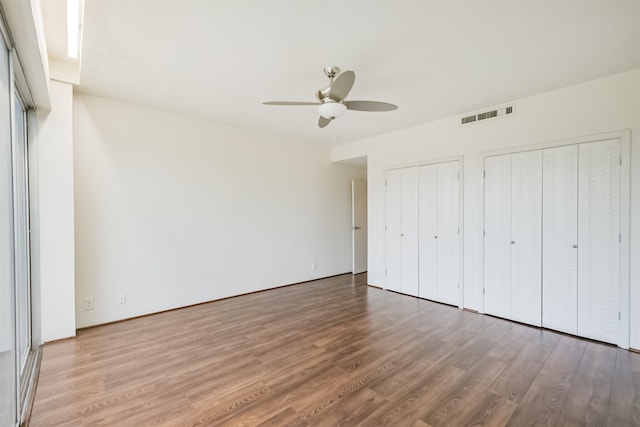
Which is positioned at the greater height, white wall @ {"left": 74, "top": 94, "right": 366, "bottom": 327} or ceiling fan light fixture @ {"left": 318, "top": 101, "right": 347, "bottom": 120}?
ceiling fan light fixture @ {"left": 318, "top": 101, "right": 347, "bottom": 120}

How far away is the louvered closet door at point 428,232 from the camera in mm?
4184

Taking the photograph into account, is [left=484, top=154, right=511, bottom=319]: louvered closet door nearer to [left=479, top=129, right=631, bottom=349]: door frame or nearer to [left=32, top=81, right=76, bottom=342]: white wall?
[left=479, top=129, right=631, bottom=349]: door frame

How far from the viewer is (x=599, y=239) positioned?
287 centimetres

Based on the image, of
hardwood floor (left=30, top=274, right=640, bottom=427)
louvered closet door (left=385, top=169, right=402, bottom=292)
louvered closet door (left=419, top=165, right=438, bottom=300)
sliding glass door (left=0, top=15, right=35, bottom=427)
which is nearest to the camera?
sliding glass door (left=0, top=15, right=35, bottom=427)

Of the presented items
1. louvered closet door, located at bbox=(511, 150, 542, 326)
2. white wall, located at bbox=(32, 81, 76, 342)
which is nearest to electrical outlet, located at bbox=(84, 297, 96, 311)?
white wall, located at bbox=(32, 81, 76, 342)

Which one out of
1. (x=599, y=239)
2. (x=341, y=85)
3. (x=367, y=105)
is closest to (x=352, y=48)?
(x=341, y=85)

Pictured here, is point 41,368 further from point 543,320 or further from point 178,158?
point 543,320

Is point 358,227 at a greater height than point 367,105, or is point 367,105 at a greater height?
point 367,105

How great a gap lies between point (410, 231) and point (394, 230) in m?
0.31

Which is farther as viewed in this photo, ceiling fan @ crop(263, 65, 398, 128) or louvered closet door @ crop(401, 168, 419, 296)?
louvered closet door @ crop(401, 168, 419, 296)

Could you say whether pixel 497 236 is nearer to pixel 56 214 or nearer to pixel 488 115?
pixel 488 115

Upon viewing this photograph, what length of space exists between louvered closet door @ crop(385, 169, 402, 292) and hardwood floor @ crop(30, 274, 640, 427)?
47.9 inches

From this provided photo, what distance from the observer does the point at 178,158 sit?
3.83m

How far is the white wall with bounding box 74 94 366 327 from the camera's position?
324cm
